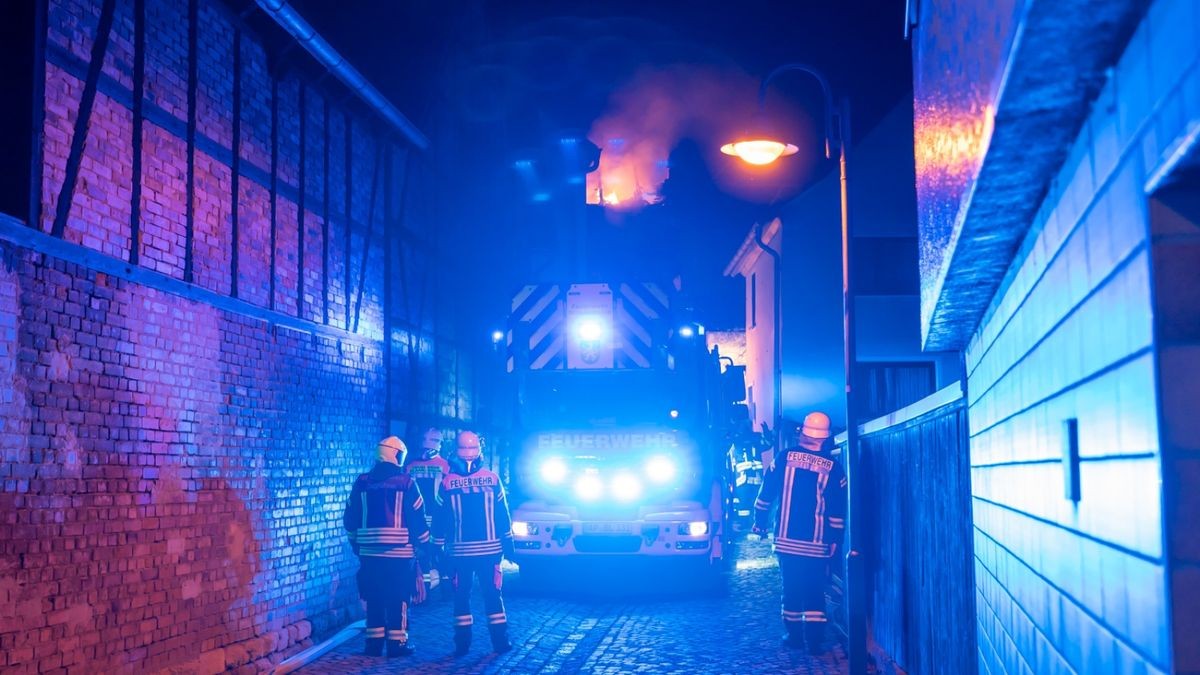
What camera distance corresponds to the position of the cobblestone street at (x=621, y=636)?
10312 millimetres

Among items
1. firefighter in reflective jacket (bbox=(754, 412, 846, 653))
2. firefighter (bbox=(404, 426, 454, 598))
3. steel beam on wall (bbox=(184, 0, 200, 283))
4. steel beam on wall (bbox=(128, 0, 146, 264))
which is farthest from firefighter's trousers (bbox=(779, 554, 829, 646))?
steel beam on wall (bbox=(128, 0, 146, 264))

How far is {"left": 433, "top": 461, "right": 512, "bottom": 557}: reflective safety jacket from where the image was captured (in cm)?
1130

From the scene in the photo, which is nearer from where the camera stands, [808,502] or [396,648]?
[396,648]

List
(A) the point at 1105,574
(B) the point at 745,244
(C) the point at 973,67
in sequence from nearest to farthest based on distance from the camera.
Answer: (A) the point at 1105,574 → (C) the point at 973,67 → (B) the point at 745,244

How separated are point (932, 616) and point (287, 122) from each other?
7.93 metres

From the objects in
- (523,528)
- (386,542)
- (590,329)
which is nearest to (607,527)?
(523,528)

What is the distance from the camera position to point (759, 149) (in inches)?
431

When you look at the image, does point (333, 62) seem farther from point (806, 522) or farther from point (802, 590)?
point (802, 590)

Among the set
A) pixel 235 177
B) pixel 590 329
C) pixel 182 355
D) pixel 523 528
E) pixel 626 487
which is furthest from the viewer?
pixel 590 329

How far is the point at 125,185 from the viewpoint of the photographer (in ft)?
28.1

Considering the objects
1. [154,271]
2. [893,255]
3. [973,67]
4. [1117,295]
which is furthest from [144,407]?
[893,255]

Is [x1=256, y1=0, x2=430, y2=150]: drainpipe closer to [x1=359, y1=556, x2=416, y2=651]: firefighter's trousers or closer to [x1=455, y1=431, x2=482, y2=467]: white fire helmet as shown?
[x1=455, y1=431, x2=482, y2=467]: white fire helmet

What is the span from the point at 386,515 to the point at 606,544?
415cm

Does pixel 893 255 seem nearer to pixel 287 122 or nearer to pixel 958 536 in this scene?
pixel 287 122
